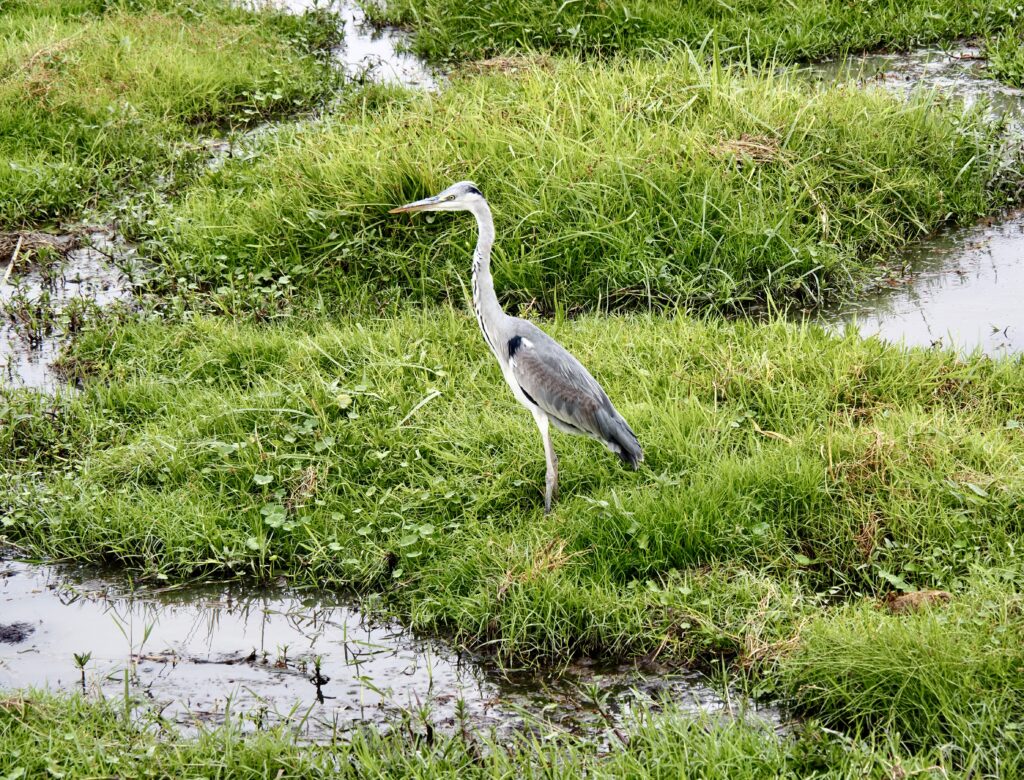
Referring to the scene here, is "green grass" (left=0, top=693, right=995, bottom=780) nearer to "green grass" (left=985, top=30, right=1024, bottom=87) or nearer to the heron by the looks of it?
the heron

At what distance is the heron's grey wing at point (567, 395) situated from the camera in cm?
466

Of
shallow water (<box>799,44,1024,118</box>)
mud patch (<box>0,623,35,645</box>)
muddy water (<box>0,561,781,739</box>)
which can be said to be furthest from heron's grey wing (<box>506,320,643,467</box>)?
shallow water (<box>799,44,1024,118</box>)

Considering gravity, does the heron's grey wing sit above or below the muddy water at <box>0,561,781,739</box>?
above

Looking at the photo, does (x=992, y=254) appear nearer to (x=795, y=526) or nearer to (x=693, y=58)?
(x=693, y=58)

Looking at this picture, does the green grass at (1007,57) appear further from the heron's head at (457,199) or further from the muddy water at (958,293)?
the heron's head at (457,199)

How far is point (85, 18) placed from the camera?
9.48 metres

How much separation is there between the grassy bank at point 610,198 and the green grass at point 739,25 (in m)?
1.40


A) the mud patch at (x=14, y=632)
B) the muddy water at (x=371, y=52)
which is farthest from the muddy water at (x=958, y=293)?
the mud patch at (x=14, y=632)

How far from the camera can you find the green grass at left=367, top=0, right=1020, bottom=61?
847 centimetres

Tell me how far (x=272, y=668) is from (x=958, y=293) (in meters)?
3.95

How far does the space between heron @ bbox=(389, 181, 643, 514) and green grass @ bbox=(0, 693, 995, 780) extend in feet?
3.85

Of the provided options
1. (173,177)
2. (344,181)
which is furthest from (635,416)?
(173,177)

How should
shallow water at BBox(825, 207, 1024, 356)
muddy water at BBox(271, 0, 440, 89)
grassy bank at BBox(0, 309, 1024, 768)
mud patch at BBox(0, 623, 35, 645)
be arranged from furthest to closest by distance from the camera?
muddy water at BBox(271, 0, 440, 89) → shallow water at BBox(825, 207, 1024, 356) → mud patch at BBox(0, 623, 35, 645) → grassy bank at BBox(0, 309, 1024, 768)

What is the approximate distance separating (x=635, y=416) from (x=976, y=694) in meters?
1.92
